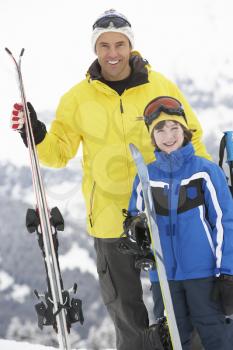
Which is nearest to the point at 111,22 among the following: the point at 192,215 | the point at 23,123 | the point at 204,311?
the point at 23,123

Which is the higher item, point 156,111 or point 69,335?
point 156,111

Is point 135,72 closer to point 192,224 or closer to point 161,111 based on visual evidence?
point 161,111

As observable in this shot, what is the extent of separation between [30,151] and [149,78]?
0.78 m

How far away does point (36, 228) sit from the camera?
2.63 meters

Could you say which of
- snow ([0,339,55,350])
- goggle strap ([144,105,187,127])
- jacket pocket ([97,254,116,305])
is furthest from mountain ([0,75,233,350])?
goggle strap ([144,105,187,127])

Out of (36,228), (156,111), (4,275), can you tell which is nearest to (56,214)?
(36,228)

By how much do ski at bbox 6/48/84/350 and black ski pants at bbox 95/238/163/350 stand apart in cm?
28

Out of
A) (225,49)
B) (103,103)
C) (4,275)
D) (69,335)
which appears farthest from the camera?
(225,49)

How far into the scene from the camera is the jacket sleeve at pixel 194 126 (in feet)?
8.96

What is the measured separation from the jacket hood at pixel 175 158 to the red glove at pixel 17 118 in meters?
0.74

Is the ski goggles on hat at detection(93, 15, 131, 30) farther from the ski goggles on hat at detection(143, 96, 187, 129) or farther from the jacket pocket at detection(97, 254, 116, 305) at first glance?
the jacket pocket at detection(97, 254, 116, 305)

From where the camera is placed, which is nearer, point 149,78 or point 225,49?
point 149,78

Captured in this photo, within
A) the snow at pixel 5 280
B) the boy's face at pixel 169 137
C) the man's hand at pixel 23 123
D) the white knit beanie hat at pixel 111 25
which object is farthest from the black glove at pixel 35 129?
the snow at pixel 5 280

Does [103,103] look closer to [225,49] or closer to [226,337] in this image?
[226,337]
